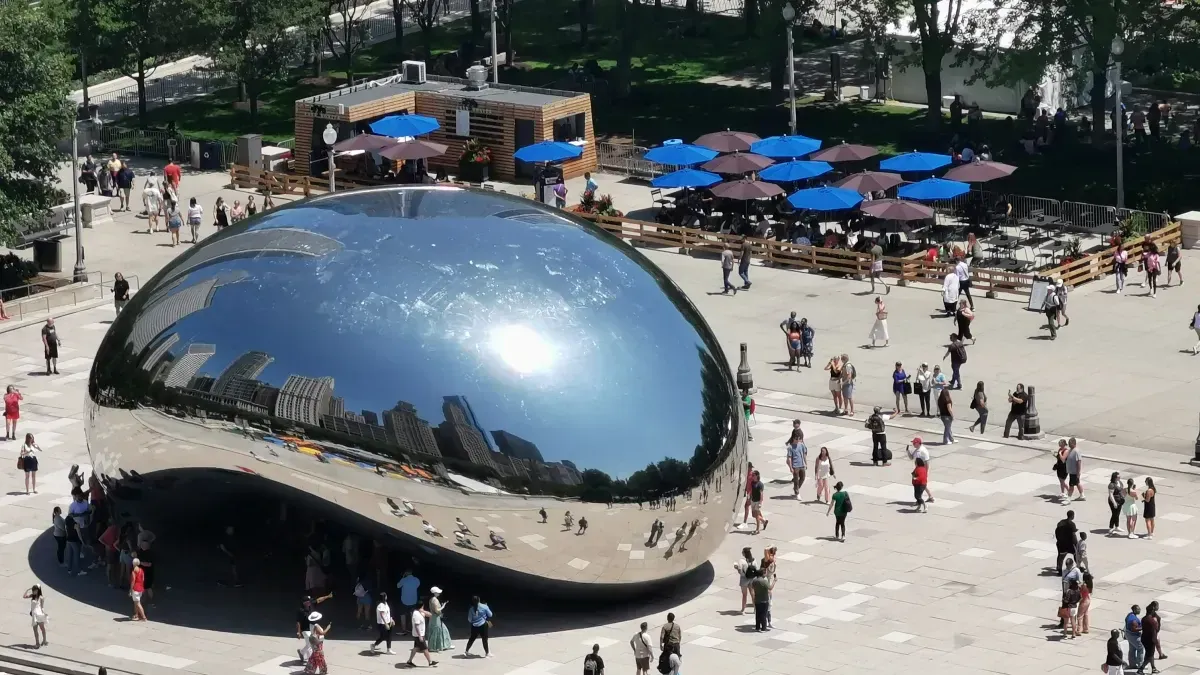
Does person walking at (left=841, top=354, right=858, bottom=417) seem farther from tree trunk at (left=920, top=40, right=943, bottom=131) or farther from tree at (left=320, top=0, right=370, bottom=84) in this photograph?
tree at (left=320, top=0, right=370, bottom=84)

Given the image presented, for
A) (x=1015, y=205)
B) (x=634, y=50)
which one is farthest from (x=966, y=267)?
(x=634, y=50)

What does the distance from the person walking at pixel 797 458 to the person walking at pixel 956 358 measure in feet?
22.7

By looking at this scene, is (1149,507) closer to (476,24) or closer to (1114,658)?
(1114,658)

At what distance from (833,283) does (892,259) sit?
5.08ft

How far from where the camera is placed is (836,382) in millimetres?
51750

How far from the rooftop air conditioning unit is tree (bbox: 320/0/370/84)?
386cm

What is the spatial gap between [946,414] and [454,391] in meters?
14.6

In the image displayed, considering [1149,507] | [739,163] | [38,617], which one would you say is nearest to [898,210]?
[739,163]

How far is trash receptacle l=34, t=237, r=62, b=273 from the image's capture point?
64.8 m

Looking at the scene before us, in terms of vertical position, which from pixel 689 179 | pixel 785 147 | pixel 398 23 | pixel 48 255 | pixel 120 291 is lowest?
pixel 120 291

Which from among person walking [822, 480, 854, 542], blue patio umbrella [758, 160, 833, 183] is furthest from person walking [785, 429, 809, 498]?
blue patio umbrella [758, 160, 833, 183]

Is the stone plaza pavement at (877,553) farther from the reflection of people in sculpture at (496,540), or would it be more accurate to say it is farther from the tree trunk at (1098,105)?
the tree trunk at (1098,105)

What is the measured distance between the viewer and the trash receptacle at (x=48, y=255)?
64.8 metres

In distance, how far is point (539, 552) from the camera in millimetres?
39031
